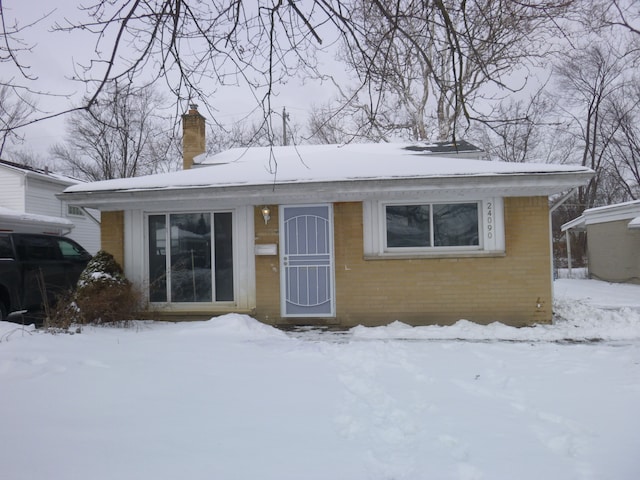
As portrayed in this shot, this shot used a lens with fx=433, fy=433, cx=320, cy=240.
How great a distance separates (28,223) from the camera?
52.0 ft

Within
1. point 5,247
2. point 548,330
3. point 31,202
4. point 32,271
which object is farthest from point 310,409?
point 31,202

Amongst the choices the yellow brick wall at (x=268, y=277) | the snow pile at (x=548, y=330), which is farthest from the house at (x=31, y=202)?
the snow pile at (x=548, y=330)

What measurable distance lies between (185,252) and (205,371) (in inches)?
178

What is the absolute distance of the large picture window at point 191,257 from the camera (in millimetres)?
8859

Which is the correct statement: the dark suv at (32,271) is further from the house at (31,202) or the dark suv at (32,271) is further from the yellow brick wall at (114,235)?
the house at (31,202)

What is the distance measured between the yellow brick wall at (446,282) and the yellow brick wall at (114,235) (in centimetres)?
328

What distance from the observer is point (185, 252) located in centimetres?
895

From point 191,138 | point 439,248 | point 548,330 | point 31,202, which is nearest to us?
point 548,330

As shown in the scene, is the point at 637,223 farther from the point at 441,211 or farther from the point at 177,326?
the point at 177,326

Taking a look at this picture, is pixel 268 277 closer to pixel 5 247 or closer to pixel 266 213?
pixel 266 213

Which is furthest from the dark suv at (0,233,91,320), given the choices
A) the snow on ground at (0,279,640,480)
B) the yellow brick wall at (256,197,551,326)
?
the yellow brick wall at (256,197,551,326)

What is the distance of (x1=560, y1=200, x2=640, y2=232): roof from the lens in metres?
15.5

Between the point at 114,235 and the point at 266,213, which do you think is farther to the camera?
the point at 114,235

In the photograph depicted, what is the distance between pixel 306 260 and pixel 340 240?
2.58ft
